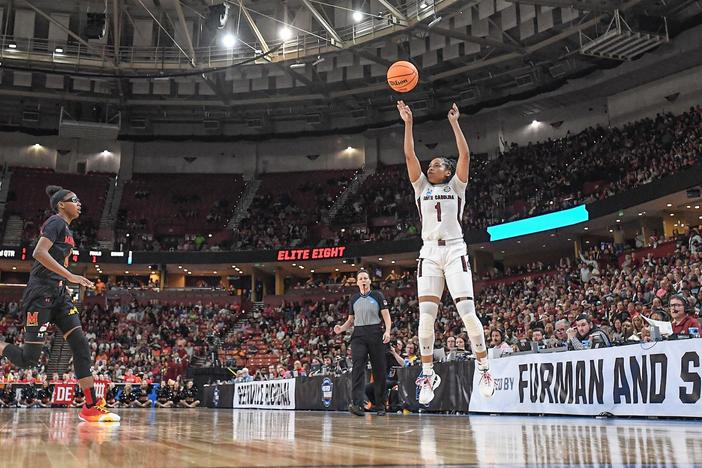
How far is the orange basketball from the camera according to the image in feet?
24.3

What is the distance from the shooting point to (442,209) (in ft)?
20.7

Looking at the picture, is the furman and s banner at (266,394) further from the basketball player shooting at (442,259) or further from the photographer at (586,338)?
the basketball player shooting at (442,259)

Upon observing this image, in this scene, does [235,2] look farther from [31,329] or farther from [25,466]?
[25,466]

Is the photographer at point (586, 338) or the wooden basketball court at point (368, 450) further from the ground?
the photographer at point (586, 338)

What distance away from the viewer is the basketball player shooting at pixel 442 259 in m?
6.22

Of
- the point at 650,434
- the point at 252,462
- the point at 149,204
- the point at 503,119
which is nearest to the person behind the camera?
the point at 252,462

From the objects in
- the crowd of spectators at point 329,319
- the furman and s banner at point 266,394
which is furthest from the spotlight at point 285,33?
the furman and s banner at point 266,394

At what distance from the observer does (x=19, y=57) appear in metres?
29.9

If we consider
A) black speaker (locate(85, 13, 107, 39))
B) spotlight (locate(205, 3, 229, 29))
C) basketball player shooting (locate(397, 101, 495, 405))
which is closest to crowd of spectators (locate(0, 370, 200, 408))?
spotlight (locate(205, 3, 229, 29))

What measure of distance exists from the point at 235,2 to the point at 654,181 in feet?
58.9

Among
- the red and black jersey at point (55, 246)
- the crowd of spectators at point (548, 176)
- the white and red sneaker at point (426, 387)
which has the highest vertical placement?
the crowd of spectators at point (548, 176)

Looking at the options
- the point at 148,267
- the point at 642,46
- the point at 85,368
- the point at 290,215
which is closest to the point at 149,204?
the point at 148,267

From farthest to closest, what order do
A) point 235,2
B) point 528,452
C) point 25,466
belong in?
point 235,2 → point 528,452 → point 25,466

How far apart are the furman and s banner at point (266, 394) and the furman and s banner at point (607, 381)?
6.89 m
